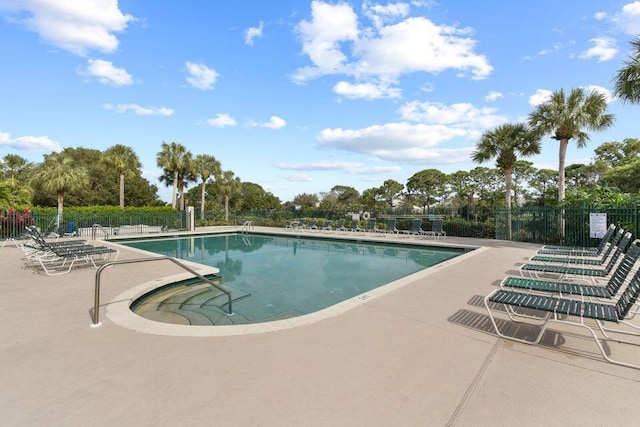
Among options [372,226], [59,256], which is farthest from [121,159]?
[59,256]

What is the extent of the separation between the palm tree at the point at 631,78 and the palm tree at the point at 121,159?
A: 3130cm

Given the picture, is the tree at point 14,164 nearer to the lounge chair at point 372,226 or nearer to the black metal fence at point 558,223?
the lounge chair at point 372,226

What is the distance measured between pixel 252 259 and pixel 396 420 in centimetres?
890

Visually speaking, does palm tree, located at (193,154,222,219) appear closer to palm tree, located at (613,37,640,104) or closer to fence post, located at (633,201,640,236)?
palm tree, located at (613,37,640,104)

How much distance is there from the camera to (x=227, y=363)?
2666 mm

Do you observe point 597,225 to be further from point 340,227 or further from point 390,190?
point 390,190

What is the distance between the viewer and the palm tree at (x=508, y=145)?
1463cm

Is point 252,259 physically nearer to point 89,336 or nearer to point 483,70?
point 89,336

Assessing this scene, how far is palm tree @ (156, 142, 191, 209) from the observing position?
2753 centimetres

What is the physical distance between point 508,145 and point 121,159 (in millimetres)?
29293

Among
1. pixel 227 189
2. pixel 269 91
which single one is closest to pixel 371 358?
pixel 269 91

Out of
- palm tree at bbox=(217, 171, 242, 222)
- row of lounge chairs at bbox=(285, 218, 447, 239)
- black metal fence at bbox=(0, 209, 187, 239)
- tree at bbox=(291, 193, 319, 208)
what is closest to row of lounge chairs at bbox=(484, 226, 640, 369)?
row of lounge chairs at bbox=(285, 218, 447, 239)

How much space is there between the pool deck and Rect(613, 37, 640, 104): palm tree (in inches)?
374

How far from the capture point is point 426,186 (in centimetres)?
3591
